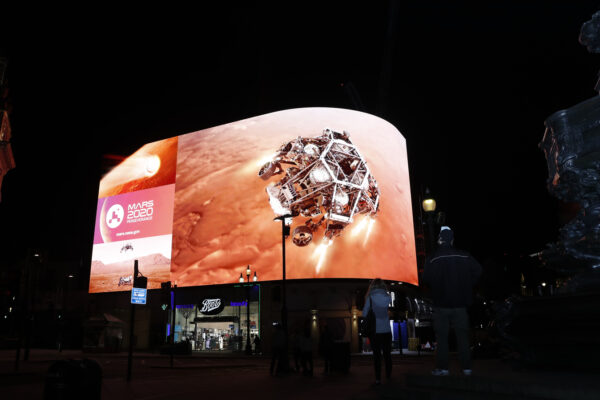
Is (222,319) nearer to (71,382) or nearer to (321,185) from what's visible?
(321,185)

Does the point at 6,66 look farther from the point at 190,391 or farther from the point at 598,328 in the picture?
the point at 598,328

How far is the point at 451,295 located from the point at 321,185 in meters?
25.7

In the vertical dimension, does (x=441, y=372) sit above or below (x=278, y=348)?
above

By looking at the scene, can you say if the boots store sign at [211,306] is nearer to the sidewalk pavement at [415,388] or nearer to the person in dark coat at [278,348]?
the person in dark coat at [278,348]

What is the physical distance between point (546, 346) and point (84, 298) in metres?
48.6

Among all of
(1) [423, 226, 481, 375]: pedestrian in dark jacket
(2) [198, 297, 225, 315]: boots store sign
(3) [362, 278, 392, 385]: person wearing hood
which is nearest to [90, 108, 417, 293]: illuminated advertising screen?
(2) [198, 297, 225, 315]: boots store sign

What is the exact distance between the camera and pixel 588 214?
20.3 ft

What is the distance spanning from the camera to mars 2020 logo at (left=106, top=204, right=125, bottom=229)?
4053 cm

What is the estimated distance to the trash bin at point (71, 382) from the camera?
4.94m

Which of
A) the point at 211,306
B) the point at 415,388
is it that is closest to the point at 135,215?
the point at 211,306

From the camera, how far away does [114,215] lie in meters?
41.1

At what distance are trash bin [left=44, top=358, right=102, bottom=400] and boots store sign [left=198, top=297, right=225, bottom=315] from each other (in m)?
30.5

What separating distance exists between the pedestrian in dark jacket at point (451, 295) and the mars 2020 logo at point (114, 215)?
126 ft

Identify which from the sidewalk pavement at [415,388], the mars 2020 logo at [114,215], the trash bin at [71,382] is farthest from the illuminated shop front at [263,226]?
the trash bin at [71,382]
